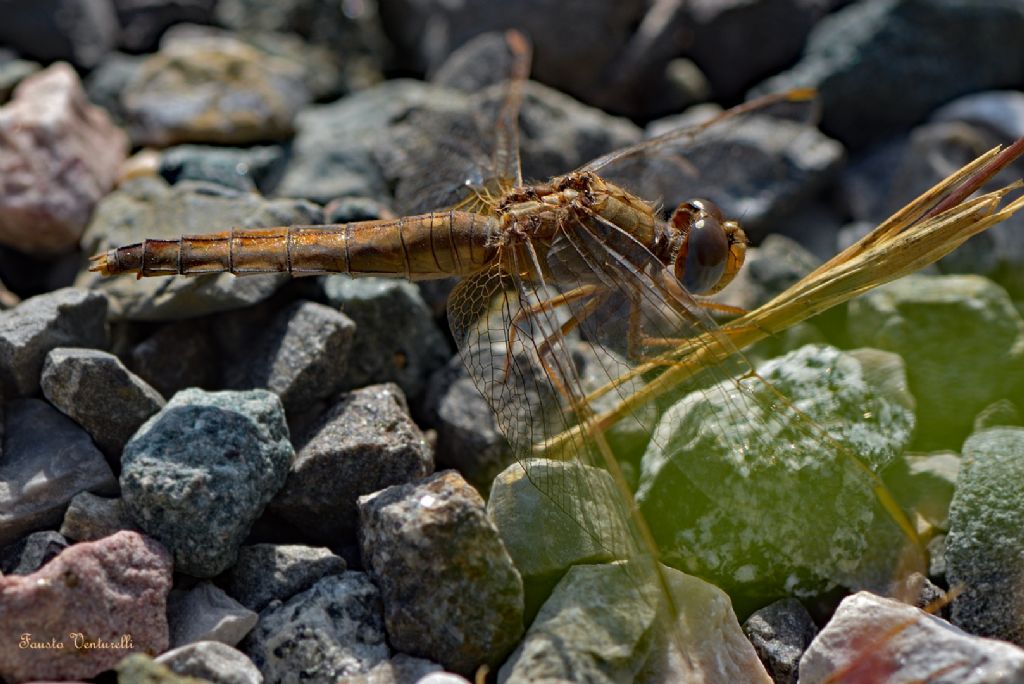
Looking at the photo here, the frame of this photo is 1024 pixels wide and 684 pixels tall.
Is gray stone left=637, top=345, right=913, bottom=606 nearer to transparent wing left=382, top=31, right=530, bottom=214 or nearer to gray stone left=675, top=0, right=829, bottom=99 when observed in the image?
transparent wing left=382, top=31, right=530, bottom=214

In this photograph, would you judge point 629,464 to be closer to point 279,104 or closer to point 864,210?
point 864,210

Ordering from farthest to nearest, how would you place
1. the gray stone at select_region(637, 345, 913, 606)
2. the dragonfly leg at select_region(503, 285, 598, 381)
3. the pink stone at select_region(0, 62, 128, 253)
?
the pink stone at select_region(0, 62, 128, 253) < the dragonfly leg at select_region(503, 285, 598, 381) < the gray stone at select_region(637, 345, 913, 606)

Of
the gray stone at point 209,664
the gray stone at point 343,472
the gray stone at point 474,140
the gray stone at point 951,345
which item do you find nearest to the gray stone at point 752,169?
the gray stone at point 474,140

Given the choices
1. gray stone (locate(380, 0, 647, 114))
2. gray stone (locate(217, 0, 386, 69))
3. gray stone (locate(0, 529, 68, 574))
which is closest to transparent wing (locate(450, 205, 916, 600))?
gray stone (locate(0, 529, 68, 574))

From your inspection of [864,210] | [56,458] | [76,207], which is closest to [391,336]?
[56,458]

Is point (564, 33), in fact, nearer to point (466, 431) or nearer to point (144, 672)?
point (466, 431)

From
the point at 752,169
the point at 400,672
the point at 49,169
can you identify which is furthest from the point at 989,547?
the point at 49,169
